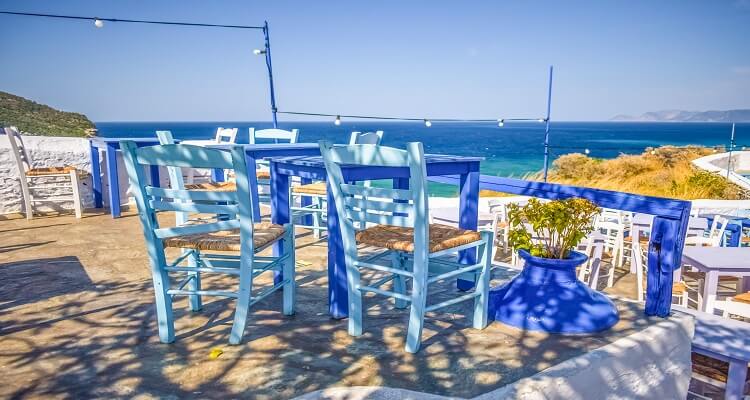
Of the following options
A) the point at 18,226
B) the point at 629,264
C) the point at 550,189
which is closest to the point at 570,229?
the point at 550,189

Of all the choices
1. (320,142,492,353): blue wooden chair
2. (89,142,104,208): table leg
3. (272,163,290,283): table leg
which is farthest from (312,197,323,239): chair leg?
(89,142,104,208): table leg

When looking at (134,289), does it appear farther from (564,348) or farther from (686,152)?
(686,152)

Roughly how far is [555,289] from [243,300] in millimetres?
1658

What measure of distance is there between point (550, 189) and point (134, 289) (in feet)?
9.20

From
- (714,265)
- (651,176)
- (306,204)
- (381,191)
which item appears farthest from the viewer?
(651,176)

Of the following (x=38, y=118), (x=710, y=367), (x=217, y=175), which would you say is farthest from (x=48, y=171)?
(x=38, y=118)

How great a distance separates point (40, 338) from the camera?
2.48 meters

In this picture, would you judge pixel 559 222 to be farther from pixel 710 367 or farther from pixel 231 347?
pixel 231 347

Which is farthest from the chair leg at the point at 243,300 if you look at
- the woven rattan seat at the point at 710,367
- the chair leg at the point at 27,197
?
the chair leg at the point at 27,197

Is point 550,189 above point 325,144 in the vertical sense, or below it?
below

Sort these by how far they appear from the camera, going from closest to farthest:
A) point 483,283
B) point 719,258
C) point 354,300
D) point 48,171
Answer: point 354,300 < point 483,283 < point 719,258 < point 48,171

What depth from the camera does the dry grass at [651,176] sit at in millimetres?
12305

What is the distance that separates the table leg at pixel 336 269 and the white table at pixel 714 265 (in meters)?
2.61

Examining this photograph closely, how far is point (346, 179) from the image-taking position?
8.45 feet
